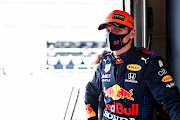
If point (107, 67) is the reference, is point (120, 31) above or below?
above

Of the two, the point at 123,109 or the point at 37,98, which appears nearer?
the point at 123,109

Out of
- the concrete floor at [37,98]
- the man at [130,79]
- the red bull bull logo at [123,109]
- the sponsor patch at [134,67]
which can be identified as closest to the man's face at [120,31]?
the man at [130,79]

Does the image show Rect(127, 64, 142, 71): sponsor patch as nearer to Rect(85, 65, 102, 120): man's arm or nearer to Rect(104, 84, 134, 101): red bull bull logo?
Rect(104, 84, 134, 101): red bull bull logo

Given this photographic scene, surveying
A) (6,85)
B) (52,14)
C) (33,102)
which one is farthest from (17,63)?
(33,102)

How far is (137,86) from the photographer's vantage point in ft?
3.63

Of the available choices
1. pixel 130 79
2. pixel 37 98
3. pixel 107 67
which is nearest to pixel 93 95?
pixel 107 67

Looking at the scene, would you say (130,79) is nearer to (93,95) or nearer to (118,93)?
(118,93)

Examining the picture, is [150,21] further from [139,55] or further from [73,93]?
[73,93]

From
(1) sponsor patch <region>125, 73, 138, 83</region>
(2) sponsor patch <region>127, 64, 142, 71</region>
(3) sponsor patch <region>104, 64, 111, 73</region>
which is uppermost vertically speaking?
(2) sponsor patch <region>127, 64, 142, 71</region>

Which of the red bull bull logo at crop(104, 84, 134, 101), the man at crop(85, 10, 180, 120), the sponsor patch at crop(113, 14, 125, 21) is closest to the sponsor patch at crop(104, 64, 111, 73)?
the man at crop(85, 10, 180, 120)

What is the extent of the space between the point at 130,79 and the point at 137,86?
6 cm

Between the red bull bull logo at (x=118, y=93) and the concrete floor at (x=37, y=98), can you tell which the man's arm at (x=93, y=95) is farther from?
the concrete floor at (x=37, y=98)

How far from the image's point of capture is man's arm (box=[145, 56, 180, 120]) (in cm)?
96

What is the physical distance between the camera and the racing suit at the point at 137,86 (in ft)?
3.34
